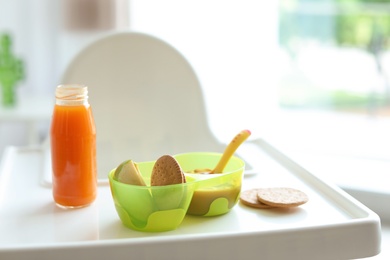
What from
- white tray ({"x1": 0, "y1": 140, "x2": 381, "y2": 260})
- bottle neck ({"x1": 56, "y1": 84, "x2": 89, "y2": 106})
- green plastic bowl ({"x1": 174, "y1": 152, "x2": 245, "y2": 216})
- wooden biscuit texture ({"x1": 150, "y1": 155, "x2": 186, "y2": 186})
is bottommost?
white tray ({"x1": 0, "y1": 140, "x2": 381, "y2": 260})

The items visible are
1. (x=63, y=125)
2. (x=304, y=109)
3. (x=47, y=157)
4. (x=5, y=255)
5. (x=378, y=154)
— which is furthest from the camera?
(x=304, y=109)

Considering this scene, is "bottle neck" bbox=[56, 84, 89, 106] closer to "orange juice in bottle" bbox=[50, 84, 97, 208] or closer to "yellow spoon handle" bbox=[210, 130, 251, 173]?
"orange juice in bottle" bbox=[50, 84, 97, 208]

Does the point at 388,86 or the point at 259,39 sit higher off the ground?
the point at 259,39

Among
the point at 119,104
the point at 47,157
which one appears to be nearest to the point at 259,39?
the point at 119,104

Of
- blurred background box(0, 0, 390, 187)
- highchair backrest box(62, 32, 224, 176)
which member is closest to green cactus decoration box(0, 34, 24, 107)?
blurred background box(0, 0, 390, 187)

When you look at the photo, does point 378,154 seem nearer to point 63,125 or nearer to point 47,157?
point 47,157

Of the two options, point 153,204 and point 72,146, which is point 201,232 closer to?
point 153,204
